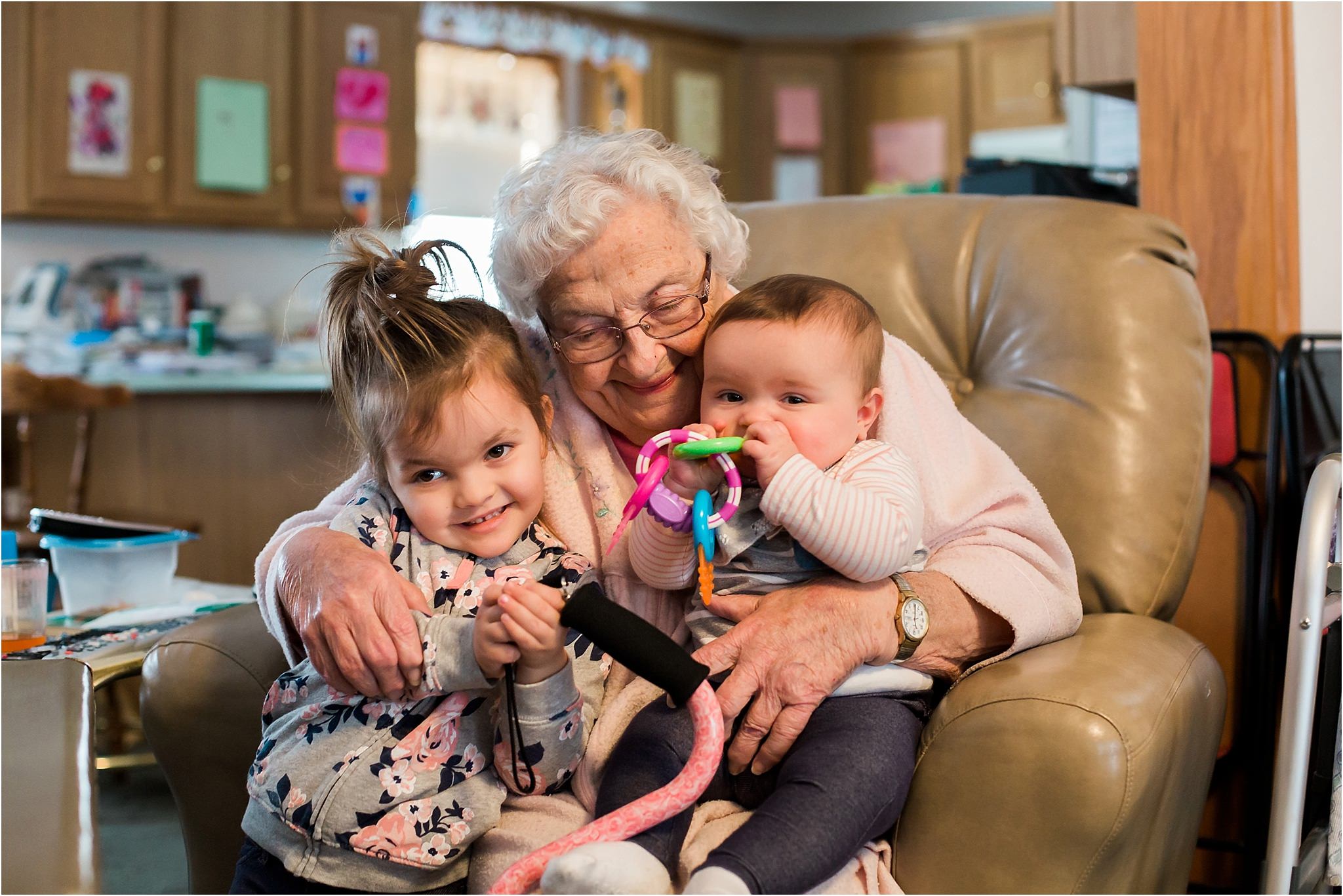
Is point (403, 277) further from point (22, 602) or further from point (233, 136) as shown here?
point (233, 136)

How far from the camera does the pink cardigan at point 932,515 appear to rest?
131cm

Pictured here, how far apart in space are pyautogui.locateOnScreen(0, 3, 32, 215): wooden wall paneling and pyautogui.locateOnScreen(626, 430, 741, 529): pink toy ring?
3914 millimetres

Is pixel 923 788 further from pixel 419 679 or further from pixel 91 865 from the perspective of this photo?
pixel 91 865

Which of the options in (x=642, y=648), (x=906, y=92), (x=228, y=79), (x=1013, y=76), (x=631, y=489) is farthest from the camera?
(x=906, y=92)

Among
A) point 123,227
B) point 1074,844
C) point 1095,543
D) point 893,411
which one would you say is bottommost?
point 1074,844

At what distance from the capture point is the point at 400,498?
127 cm

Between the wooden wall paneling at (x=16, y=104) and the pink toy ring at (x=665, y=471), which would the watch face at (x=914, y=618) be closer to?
the pink toy ring at (x=665, y=471)

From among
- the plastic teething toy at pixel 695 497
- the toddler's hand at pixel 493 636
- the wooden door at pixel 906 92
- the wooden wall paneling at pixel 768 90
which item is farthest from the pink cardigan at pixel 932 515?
the wooden wall paneling at pixel 768 90

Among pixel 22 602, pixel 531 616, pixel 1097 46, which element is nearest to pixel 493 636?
pixel 531 616

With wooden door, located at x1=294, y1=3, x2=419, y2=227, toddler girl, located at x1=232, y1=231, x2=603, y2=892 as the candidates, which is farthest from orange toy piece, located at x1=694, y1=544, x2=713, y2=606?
wooden door, located at x1=294, y1=3, x2=419, y2=227

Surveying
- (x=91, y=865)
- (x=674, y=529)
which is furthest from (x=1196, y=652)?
(x=91, y=865)

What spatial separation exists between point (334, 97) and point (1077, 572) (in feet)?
13.8

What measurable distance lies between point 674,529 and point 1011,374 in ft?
2.13

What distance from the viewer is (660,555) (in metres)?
Result: 1.30
